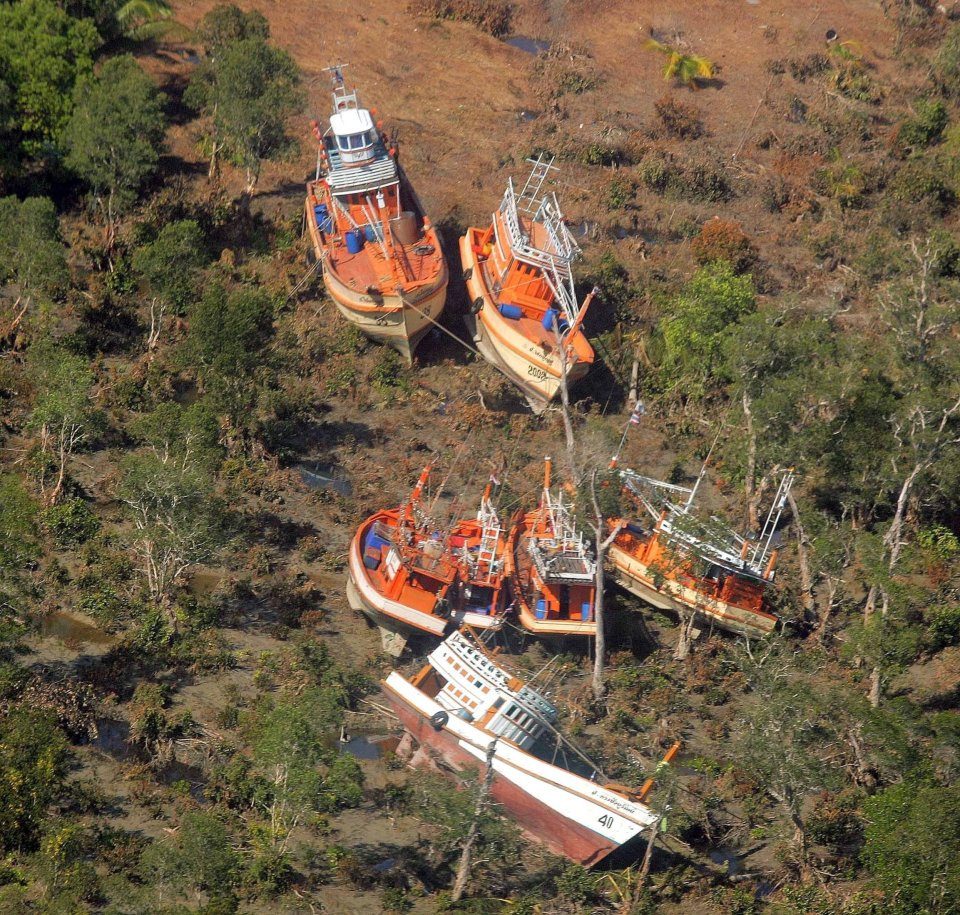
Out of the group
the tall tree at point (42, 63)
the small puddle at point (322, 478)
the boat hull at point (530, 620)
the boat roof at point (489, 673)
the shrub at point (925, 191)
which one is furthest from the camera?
the shrub at point (925, 191)

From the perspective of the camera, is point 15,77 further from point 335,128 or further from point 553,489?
point 553,489

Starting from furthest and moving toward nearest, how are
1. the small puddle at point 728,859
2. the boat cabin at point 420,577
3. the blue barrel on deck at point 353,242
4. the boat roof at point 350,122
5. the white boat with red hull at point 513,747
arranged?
the boat roof at point 350,122
the blue barrel on deck at point 353,242
the boat cabin at point 420,577
the small puddle at point 728,859
the white boat with red hull at point 513,747

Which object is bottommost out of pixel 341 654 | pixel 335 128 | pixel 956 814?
pixel 341 654

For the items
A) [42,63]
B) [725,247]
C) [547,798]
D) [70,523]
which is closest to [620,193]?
[725,247]

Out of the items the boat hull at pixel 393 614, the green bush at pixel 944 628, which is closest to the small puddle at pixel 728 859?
the boat hull at pixel 393 614

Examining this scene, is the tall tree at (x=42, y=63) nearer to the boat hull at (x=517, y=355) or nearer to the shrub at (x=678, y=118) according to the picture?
the boat hull at (x=517, y=355)

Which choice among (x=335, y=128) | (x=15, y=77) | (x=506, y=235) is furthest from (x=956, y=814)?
(x=15, y=77)
